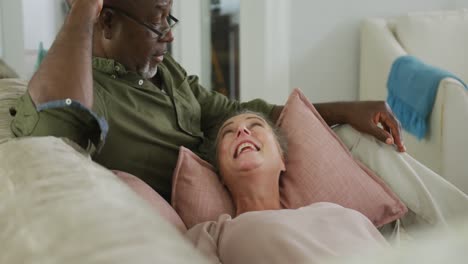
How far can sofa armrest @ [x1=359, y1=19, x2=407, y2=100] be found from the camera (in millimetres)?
2986

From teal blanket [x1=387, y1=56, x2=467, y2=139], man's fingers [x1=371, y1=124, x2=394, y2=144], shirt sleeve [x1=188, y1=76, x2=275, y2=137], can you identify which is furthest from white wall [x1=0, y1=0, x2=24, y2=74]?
man's fingers [x1=371, y1=124, x2=394, y2=144]

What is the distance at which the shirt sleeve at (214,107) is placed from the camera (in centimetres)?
173

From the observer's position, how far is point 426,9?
3.43 metres

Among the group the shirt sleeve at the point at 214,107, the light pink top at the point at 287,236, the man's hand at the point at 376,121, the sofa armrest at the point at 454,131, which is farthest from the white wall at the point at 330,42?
the light pink top at the point at 287,236

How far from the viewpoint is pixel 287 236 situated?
3.62 feet

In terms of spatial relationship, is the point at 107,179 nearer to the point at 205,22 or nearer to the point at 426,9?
the point at 205,22

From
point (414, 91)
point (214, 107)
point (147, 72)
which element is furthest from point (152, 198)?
point (414, 91)

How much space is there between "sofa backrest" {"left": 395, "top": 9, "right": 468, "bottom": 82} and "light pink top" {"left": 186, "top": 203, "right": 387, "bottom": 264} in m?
2.00

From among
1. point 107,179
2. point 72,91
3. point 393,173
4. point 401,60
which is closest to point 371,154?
point 393,173

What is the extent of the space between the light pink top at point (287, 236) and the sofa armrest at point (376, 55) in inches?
71.8

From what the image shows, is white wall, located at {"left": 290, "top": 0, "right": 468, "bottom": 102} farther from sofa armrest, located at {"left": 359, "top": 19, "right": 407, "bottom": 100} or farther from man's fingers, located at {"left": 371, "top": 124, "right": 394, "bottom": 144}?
man's fingers, located at {"left": 371, "top": 124, "right": 394, "bottom": 144}

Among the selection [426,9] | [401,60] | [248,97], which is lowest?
[248,97]

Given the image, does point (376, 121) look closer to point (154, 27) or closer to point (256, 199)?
point (256, 199)

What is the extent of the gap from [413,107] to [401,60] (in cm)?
38
